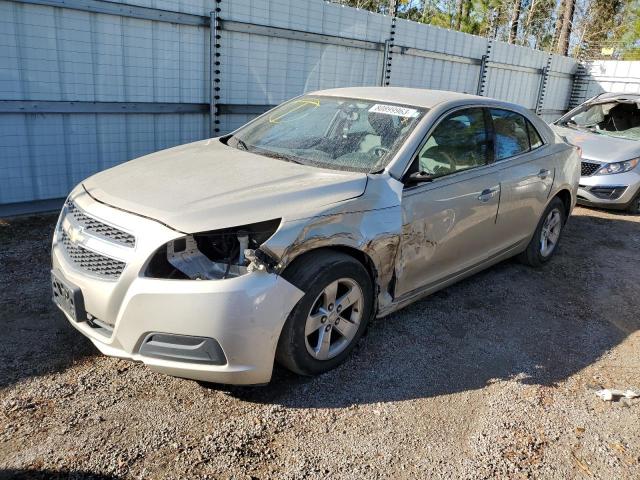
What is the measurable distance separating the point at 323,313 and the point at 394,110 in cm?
167

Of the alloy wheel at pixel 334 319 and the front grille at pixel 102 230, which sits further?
the alloy wheel at pixel 334 319

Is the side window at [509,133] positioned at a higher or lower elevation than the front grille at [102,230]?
higher

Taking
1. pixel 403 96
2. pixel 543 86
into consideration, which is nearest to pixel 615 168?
pixel 403 96

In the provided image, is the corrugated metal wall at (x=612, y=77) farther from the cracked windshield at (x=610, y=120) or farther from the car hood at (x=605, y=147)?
the car hood at (x=605, y=147)

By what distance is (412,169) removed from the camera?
362cm

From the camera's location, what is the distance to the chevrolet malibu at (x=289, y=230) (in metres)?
2.74

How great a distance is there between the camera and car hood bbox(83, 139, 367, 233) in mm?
2848

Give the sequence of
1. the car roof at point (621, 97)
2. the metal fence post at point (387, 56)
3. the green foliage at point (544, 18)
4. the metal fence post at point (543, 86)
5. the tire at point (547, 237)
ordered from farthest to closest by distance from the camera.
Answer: the green foliage at point (544, 18) < the metal fence post at point (543, 86) < the metal fence post at point (387, 56) < the car roof at point (621, 97) < the tire at point (547, 237)

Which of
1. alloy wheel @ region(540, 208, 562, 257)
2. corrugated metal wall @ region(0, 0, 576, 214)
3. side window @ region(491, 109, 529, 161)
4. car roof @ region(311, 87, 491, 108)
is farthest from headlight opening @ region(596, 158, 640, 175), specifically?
car roof @ region(311, 87, 491, 108)

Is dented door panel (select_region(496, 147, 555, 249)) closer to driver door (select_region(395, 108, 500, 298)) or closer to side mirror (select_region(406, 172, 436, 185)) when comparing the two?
driver door (select_region(395, 108, 500, 298))

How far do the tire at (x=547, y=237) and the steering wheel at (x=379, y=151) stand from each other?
2.23 meters

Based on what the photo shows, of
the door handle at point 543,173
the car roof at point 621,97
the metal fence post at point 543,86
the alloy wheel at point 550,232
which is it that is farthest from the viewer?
the metal fence post at point 543,86

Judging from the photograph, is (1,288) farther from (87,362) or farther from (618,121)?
(618,121)

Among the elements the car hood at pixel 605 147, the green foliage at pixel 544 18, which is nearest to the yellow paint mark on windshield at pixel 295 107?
the car hood at pixel 605 147
